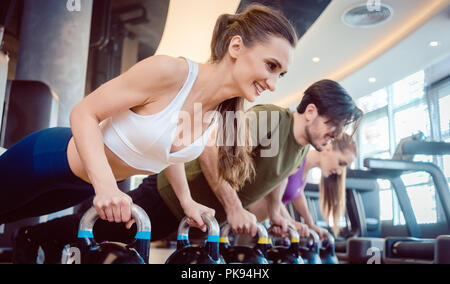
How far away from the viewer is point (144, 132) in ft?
2.89

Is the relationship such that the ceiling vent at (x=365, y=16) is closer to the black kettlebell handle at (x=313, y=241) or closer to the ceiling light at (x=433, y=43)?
the ceiling light at (x=433, y=43)

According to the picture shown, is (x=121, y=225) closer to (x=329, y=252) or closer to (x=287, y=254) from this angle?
(x=287, y=254)

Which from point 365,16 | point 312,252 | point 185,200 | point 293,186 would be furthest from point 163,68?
point 365,16

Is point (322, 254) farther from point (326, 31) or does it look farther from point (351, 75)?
point (326, 31)

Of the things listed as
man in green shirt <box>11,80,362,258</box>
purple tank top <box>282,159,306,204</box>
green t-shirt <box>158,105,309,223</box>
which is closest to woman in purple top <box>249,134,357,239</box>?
purple tank top <box>282,159,306,204</box>

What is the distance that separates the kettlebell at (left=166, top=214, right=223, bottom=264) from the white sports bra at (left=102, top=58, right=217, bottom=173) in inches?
7.3

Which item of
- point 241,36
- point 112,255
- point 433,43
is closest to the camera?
point 112,255

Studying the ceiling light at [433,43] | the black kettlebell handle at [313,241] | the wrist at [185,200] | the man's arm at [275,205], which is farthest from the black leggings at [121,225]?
the ceiling light at [433,43]

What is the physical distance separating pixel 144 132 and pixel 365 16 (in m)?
2.29

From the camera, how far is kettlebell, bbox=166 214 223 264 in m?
0.77

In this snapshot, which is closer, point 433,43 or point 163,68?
point 163,68

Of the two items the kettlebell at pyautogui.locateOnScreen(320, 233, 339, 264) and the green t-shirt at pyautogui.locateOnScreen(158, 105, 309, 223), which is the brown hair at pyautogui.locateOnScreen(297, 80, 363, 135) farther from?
the kettlebell at pyautogui.locateOnScreen(320, 233, 339, 264)

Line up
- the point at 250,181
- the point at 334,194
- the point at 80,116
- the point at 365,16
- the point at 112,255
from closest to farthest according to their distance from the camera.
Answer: the point at 112,255 < the point at 80,116 < the point at 250,181 < the point at 334,194 < the point at 365,16

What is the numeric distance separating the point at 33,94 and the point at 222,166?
27.5 inches
